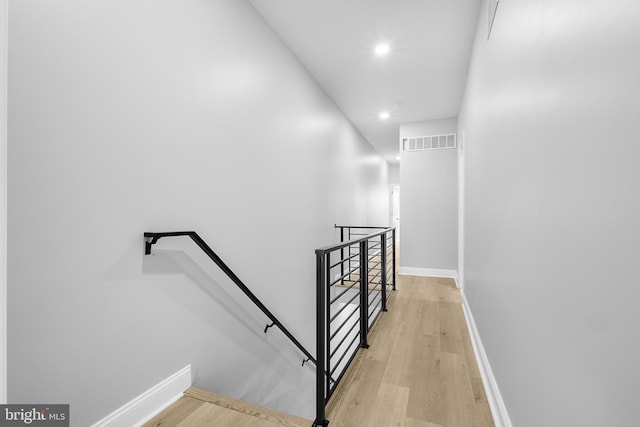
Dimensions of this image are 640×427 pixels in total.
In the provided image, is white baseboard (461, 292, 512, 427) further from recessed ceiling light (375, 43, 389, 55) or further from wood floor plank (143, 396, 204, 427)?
recessed ceiling light (375, 43, 389, 55)

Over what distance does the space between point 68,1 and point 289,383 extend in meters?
3.22

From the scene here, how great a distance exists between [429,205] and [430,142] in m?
1.13

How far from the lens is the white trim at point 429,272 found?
17.3 feet

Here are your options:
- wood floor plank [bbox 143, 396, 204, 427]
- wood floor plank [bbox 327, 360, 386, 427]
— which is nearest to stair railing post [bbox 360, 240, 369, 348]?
wood floor plank [bbox 327, 360, 386, 427]

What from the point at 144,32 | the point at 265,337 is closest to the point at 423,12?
the point at 144,32

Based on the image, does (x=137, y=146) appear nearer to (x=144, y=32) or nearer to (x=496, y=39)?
(x=144, y=32)

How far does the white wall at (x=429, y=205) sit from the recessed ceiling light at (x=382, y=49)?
8.47 feet

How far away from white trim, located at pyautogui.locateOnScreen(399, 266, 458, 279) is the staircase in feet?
14.2

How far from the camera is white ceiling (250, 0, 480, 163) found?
2582 millimetres

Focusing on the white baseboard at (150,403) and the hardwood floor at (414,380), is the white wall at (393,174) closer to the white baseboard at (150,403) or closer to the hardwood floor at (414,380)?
the hardwood floor at (414,380)

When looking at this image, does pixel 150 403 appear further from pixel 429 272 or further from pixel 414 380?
pixel 429 272

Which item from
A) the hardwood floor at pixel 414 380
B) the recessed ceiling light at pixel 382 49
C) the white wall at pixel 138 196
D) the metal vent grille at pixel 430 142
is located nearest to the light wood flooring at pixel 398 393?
the hardwood floor at pixel 414 380

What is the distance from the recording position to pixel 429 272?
5.43m

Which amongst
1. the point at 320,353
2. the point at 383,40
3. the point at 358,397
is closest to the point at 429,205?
the point at 383,40
